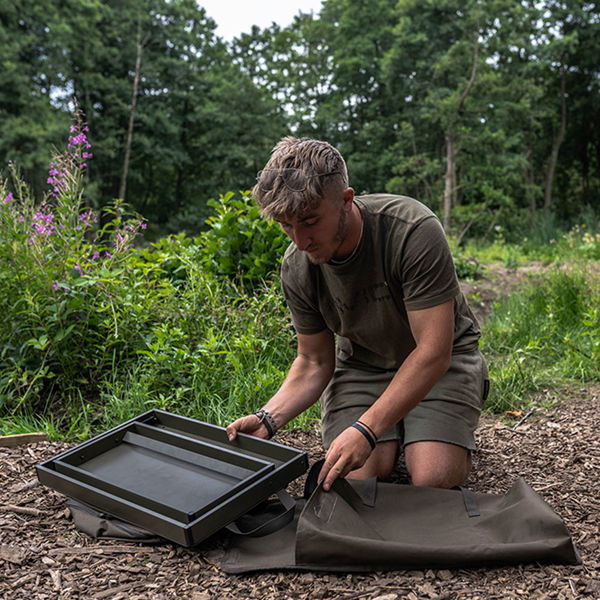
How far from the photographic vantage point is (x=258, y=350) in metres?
3.61

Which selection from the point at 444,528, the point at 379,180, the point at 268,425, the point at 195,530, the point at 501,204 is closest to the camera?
the point at 195,530

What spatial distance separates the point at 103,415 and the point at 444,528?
196 cm

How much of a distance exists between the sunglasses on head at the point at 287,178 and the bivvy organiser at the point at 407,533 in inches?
39.4

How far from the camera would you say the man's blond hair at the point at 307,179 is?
1858 mm

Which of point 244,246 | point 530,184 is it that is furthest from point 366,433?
point 530,184

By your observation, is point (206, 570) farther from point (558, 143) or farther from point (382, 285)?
point (558, 143)

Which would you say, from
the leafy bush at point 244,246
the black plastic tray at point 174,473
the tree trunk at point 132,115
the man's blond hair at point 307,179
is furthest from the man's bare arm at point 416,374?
the tree trunk at point 132,115

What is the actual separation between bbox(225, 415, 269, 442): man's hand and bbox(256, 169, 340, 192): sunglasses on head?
95 centimetres

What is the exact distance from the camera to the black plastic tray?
1830 mm

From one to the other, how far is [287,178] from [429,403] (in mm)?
1186

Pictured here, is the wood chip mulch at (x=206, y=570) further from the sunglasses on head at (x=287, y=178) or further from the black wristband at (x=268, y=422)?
the sunglasses on head at (x=287, y=178)

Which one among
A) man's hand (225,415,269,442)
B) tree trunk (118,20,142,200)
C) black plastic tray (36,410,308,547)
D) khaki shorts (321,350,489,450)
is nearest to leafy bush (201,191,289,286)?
khaki shorts (321,350,489,450)

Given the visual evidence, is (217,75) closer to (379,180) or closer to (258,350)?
(379,180)

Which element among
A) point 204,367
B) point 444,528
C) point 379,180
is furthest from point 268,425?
point 379,180
